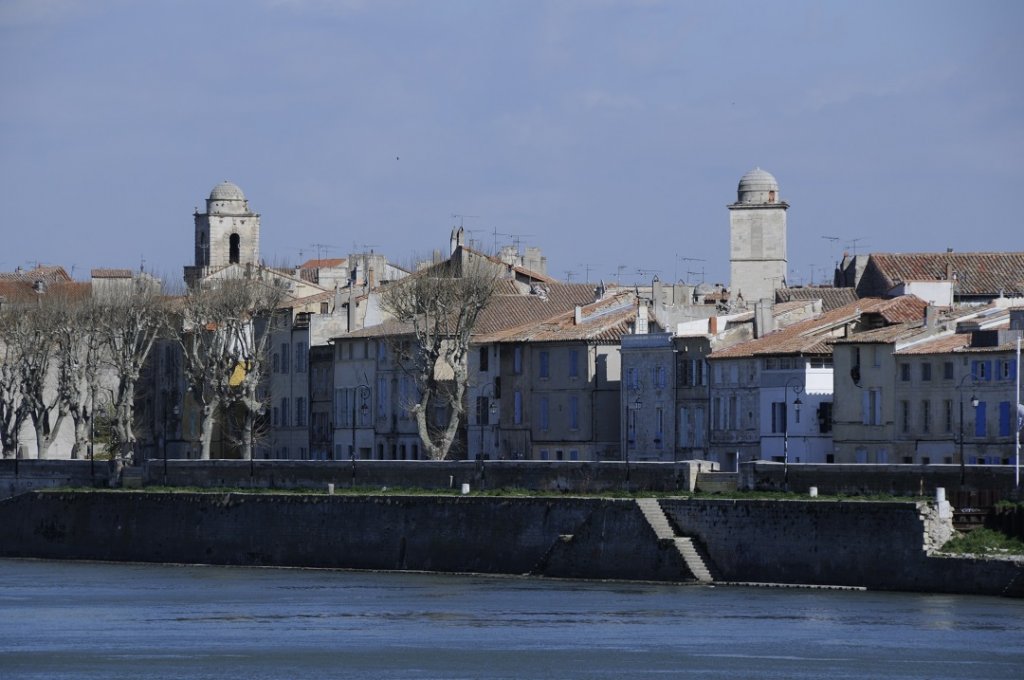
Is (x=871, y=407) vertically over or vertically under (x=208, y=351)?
under

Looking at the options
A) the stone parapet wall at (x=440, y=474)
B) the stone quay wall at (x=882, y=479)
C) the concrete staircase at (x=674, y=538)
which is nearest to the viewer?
the stone quay wall at (x=882, y=479)

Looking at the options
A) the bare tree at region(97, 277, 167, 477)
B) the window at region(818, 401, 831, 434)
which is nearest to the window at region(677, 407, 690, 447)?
the window at region(818, 401, 831, 434)

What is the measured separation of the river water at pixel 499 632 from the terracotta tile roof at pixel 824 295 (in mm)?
33769

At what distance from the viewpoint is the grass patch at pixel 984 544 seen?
210 ft

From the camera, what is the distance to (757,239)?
123562mm

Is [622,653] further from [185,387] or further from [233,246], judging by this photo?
[233,246]

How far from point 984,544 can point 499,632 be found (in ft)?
42.6

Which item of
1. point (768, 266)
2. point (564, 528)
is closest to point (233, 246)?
point (768, 266)

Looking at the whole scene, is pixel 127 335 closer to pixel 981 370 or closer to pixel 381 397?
pixel 381 397

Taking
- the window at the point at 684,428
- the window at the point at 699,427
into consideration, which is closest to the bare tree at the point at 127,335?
the window at the point at 684,428

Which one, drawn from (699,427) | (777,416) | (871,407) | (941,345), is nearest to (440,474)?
(699,427)

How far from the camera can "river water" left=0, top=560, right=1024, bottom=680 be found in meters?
52.7

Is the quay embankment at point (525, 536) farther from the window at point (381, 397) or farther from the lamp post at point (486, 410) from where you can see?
the window at point (381, 397)

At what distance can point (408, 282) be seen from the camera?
92.4 metres
